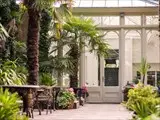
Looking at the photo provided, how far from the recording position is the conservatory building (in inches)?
693

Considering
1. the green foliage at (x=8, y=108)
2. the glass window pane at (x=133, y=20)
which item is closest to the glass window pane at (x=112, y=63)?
the glass window pane at (x=133, y=20)

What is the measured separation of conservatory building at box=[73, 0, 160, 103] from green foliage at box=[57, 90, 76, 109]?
407 centimetres

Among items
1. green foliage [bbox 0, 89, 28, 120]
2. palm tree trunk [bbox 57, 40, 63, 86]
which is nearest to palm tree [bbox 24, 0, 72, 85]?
palm tree trunk [bbox 57, 40, 63, 86]

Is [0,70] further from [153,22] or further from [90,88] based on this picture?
[153,22]

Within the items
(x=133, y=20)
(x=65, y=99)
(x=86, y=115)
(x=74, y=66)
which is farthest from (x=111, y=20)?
(x=86, y=115)

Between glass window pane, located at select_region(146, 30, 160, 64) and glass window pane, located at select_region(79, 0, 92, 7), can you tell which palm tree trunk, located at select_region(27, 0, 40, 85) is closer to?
glass window pane, located at select_region(79, 0, 92, 7)

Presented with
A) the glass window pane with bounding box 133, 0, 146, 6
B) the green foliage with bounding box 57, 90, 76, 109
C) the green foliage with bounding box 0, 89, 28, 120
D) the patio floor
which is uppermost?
the glass window pane with bounding box 133, 0, 146, 6

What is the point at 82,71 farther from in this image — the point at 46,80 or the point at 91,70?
the point at 46,80

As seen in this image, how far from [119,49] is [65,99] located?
5.23 m

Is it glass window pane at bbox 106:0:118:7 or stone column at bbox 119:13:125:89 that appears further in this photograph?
glass window pane at bbox 106:0:118:7

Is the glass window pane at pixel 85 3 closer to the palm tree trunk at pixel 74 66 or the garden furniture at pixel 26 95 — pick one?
the palm tree trunk at pixel 74 66

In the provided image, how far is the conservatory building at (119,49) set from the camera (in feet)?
57.7

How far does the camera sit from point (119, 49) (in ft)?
58.1

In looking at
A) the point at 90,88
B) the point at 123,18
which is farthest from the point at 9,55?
the point at 123,18
